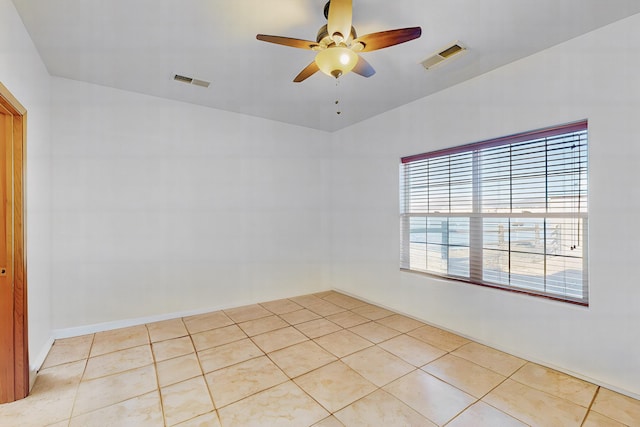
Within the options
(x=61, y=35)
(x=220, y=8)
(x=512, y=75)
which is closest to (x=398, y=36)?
(x=220, y=8)

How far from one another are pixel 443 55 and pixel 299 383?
2974mm

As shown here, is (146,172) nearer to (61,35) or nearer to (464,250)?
(61,35)

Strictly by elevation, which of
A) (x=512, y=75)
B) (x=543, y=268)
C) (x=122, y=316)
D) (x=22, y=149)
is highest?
(x=512, y=75)

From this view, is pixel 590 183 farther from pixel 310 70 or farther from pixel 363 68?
pixel 310 70

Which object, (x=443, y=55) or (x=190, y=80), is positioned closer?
(x=443, y=55)

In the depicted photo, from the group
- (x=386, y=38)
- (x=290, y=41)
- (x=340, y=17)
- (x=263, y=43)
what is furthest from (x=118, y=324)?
(x=386, y=38)

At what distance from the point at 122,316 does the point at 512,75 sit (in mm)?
4675

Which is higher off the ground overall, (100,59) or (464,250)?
(100,59)

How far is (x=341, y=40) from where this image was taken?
5.79 ft

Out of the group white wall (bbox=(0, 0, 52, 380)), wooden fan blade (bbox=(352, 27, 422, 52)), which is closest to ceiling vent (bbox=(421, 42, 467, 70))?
wooden fan blade (bbox=(352, 27, 422, 52))

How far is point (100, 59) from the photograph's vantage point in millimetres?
2637

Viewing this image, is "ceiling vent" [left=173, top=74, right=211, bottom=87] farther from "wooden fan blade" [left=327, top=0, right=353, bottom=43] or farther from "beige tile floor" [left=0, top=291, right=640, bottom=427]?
"beige tile floor" [left=0, top=291, right=640, bottom=427]

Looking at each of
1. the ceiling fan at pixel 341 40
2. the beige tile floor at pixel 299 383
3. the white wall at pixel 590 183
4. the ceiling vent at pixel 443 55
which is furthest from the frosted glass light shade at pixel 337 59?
the beige tile floor at pixel 299 383

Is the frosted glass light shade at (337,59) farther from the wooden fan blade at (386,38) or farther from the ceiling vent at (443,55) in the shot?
the ceiling vent at (443,55)
